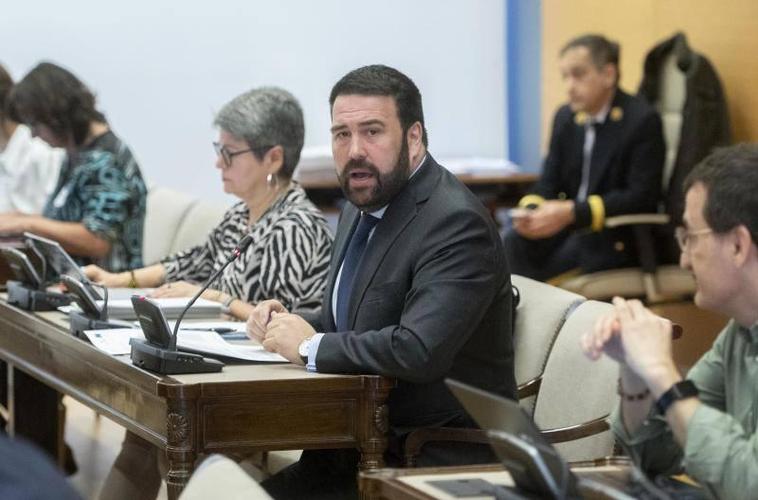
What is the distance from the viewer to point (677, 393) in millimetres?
2115

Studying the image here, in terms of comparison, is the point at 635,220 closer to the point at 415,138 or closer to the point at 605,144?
the point at 605,144

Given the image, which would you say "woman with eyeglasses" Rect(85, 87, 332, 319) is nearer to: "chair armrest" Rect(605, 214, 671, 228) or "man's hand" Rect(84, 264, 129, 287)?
"man's hand" Rect(84, 264, 129, 287)

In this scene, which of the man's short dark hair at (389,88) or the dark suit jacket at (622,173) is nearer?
the man's short dark hair at (389,88)

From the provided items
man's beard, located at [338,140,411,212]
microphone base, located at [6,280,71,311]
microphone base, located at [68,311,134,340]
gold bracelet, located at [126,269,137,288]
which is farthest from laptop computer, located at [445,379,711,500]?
gold bracelet, located at [126,269,137,288]

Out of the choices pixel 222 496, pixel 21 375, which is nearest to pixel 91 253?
pixel 21 375

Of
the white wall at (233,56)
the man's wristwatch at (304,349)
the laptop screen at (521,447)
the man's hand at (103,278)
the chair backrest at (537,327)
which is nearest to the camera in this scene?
the laptop screen at (521,447)

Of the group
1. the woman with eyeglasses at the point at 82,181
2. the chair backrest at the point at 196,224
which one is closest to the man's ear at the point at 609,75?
the chair backrest at the point at 196,224

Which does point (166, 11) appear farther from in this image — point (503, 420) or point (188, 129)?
point (503, 420)

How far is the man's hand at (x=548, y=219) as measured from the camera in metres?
5.68

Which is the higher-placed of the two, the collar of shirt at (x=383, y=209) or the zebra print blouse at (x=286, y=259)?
the collar of shirt at (x=383, y=209)

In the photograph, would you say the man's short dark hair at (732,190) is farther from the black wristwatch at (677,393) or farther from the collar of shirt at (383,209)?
the collar of shirt at (383,209)

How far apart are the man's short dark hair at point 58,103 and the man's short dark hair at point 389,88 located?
1.97 metres

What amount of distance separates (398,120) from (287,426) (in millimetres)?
754

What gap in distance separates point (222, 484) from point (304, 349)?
1.28 m
